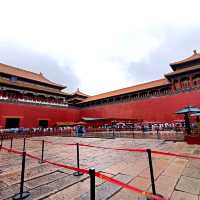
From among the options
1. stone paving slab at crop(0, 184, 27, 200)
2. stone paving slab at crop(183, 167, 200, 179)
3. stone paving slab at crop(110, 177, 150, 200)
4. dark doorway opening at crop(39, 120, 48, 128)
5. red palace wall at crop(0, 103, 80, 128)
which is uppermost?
red palace wall at crop(0, 103, 80, 128)

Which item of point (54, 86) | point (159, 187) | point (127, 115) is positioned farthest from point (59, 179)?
point (54, 86)

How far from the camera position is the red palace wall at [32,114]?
Answer: 1821 cm

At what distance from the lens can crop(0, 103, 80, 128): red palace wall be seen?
18.2 metres

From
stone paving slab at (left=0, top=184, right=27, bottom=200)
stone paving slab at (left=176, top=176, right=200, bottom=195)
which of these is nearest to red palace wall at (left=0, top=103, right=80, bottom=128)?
stone paving slab at (left=0, top=184, right=27, bottom=200)

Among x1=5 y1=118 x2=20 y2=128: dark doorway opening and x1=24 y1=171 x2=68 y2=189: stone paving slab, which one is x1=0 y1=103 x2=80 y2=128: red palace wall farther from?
x1=24 y1=171 x2=68 y2=189: stone paving slab

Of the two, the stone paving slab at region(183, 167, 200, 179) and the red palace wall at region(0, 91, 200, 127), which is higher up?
the red palace wall at region(0, 91, 200, 127)

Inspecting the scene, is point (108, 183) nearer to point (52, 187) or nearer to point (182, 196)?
point (52, 187)

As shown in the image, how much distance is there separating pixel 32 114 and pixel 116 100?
13.2 m

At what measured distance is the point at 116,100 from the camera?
25.4 m

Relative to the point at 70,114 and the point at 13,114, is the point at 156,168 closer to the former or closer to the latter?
the point at 13,114

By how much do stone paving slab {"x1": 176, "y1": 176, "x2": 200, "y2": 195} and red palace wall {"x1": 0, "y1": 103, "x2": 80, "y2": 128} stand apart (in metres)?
19.5

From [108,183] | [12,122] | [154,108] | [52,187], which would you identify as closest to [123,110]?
[154,108]

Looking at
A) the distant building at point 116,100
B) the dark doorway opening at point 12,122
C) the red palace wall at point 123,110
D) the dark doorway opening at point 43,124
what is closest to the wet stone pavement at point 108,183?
the red palace wall at point 123,110

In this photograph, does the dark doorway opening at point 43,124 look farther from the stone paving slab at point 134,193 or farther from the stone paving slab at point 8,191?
the stone paving slab at point 134,193
